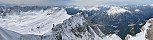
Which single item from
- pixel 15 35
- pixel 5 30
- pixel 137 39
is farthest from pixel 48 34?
pixel 137 39

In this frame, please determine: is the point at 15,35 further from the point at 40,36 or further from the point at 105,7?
the point at 105,7

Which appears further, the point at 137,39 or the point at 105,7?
the point at 105,7

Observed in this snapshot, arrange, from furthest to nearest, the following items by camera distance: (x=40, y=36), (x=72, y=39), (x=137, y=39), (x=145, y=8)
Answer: (x=145, y=8), (x=137, y=39), (x=72, y=39), (x=40, y=36)

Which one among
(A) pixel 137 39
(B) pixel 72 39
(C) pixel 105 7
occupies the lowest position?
(C) pixel 105 7

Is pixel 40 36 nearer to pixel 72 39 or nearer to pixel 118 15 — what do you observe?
pixel 72 39

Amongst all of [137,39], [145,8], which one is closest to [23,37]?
[137,39]

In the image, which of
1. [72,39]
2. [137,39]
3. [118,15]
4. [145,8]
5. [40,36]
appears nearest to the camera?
[40,36]

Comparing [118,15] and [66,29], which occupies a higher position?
[66,29]

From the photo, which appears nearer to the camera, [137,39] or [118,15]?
[137,39]

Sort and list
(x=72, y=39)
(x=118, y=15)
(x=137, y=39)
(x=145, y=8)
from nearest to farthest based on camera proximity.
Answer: (x=72, y=39), (x=137, y=39), (x=118, y=15), (x=145, y=8)
